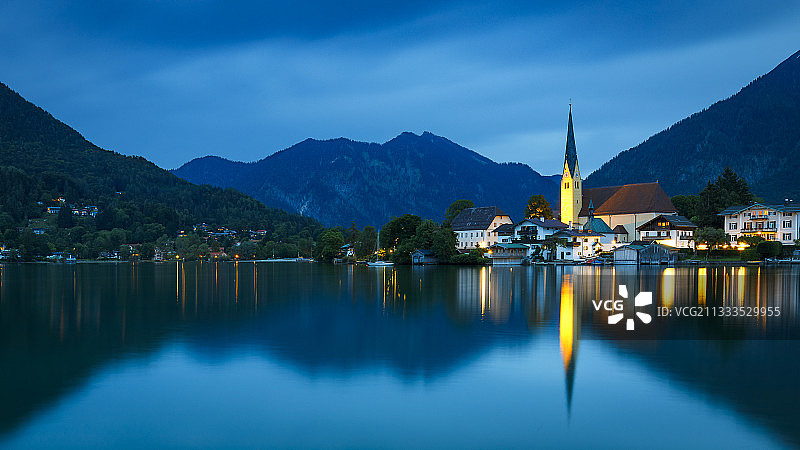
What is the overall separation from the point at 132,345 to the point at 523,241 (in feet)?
214

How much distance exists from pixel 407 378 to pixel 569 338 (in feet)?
19.9

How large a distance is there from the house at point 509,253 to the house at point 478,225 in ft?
13.7

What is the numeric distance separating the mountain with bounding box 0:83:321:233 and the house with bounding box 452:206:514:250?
251 feet

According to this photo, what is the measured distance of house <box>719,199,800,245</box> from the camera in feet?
225

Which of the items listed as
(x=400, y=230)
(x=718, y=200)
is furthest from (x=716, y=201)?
(x=400, y=230)

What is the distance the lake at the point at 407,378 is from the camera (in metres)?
8.58

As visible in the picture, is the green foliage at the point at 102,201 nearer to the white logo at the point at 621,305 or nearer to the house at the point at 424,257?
the house at the point at 424,257

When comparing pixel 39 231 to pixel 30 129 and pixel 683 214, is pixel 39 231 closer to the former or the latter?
pixel 30 129

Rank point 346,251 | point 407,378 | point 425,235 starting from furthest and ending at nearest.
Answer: point 346,251 < point 425,235 < point 407,378

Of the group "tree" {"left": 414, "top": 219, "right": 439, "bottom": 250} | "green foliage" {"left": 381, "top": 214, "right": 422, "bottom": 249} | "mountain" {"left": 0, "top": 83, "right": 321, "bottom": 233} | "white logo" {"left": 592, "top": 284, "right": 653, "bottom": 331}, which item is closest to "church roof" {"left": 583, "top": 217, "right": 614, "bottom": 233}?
"tree" {"left": 414, "top": 219, "right": 439, "bottom": 250}

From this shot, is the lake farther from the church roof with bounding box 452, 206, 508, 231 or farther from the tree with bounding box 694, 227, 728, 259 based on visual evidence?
the church roof with bounding box 452, 206, 508, 231

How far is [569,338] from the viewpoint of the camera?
16094 millimetres

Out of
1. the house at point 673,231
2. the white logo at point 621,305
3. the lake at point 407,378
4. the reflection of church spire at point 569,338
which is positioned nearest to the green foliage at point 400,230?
the house at point 673,231

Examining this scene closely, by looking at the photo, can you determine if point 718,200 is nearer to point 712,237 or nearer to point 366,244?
point 712,237
